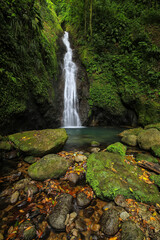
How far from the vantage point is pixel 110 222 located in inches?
66.2

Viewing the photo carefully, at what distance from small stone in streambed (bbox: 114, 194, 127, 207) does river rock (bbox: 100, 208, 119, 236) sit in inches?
7.3

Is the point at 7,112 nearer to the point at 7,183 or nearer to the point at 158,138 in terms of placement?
the point at 7,183

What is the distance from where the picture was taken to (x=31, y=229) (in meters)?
1.61

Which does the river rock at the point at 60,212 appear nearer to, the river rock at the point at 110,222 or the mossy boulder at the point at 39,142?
the river rock at the point at 110,222

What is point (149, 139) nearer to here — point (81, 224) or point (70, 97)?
point (81, 224)

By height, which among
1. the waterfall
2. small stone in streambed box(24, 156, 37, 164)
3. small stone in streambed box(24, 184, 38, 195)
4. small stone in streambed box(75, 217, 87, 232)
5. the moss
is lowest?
small stone in streambed box(75, 217, 87, 232)

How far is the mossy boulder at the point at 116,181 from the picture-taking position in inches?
84.4

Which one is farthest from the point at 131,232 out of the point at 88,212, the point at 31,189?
the point at 31,189

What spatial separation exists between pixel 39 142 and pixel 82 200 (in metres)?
2.41

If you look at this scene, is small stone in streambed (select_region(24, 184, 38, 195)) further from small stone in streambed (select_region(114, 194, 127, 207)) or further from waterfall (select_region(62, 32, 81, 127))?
waterfall (select_region(62, 32, 81, 127))

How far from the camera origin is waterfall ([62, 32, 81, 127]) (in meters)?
11.6

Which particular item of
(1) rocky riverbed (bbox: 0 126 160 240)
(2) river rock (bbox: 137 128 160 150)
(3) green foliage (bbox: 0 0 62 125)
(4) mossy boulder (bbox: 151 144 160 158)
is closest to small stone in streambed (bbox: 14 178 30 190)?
(1) rocky riverbed (bbox: 0 126 160 240)

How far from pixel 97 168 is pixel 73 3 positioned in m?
22.6

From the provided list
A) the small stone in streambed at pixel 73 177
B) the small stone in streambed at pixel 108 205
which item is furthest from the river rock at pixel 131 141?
the small stone in streambed at pixel 108 205
